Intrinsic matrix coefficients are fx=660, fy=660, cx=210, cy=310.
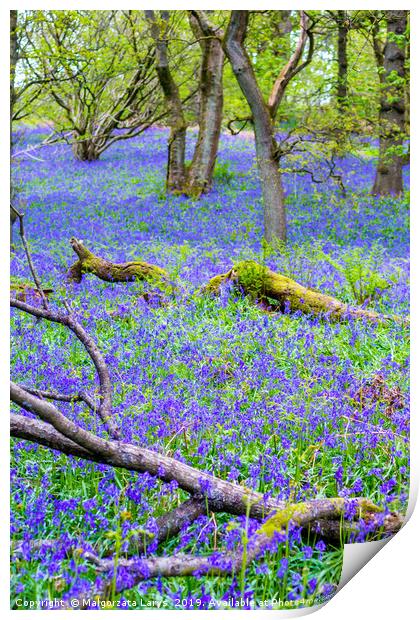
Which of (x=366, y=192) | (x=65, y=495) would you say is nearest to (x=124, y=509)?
(x=65, y=495)

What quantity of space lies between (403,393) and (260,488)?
1.22m

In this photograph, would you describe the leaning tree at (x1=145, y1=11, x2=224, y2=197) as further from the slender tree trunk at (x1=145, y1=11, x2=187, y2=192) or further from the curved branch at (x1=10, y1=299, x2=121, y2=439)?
the curved branch at (x1=10, y1=299, x2=121, y2=439)

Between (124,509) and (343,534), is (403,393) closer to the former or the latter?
(343,534)

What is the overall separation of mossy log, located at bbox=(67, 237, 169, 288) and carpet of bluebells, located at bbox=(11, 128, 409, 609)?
0.26 ft

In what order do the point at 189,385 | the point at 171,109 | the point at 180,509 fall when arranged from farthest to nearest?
the point at 171,109
the point at 189,385
the point at 180,509

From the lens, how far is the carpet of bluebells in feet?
8.33

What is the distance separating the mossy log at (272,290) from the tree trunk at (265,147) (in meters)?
1.60

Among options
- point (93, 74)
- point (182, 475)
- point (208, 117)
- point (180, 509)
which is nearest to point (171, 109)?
point (208, 117)

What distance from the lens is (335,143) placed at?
21.7 ft

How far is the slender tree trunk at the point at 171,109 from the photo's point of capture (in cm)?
550

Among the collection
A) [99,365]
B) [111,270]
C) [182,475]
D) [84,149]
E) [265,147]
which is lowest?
[182,475]

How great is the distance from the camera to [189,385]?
3.55 m

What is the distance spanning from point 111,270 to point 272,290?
1.25 m

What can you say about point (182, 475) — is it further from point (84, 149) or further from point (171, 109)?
point (171, 109)
